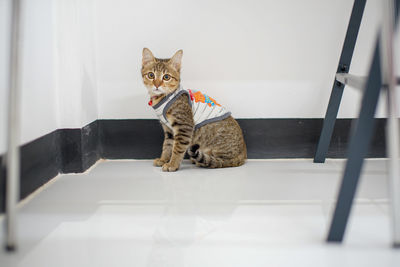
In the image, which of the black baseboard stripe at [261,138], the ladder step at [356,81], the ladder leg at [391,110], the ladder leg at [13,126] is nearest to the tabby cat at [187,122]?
the black baseboard stripe at [261,138]

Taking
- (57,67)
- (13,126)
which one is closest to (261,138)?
(57,67)

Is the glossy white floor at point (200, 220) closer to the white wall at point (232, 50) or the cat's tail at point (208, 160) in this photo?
the cat's tail at point (208, 160)

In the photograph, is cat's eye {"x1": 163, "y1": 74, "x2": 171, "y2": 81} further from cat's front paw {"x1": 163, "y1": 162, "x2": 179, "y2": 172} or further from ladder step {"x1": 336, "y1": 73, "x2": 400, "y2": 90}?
ladder step {"x1": 336, "y1": 73, "x2": 400, "y2": 90}

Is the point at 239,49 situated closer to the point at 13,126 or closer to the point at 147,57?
the point at 147,57

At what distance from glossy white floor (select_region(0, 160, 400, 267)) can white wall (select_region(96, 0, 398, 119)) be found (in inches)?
16.5

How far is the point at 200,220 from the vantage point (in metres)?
1.46

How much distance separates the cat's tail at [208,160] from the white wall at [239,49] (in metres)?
0.30

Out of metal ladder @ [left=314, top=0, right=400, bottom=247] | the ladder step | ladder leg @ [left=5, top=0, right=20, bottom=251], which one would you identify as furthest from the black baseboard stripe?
ladder leg @ [left=5, top=0, right=20, bottom=251]

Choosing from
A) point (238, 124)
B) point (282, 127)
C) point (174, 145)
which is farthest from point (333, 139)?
point (174, 145)

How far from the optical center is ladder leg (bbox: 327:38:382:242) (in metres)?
1.17

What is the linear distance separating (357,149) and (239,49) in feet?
4.02

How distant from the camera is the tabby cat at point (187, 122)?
212 cm

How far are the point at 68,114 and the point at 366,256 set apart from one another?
146cm

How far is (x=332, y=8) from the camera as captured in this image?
7.36ft
